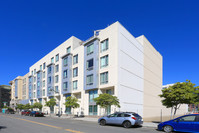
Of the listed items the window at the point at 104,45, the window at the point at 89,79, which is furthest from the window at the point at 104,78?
the window at the point at 104,45

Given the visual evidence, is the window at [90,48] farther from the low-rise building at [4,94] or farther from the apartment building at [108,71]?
the low-rise building at [4,94]

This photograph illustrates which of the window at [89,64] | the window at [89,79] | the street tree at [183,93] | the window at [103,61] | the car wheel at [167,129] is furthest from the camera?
the window at [89,64]

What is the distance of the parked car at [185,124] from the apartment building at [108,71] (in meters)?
14.9

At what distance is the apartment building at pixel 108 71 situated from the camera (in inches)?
1134

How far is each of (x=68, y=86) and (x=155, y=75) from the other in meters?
25.1

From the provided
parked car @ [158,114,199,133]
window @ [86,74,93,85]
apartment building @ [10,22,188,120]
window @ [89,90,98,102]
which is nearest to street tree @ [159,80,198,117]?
parked car @ [158,114,199,133]

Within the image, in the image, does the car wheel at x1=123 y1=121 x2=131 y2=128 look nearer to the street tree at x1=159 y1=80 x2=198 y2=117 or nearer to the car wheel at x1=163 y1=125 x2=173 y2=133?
the car wheel at x1=163 y1=125 x2=173 y2=133

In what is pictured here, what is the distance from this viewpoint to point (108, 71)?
2897cm

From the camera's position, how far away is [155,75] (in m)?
46.8

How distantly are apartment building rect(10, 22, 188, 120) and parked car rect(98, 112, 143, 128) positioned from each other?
10.7 meters

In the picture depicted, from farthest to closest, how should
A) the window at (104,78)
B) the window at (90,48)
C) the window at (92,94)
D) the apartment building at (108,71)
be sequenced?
the window at (90,48)
the window at (92,94)
the window at (104,78)
the apartment building at (108,71)

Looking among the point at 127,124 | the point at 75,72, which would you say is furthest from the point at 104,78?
the point at 127,124

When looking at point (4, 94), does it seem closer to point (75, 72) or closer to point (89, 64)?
point (75, 72)

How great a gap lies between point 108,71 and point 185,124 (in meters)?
18.5
